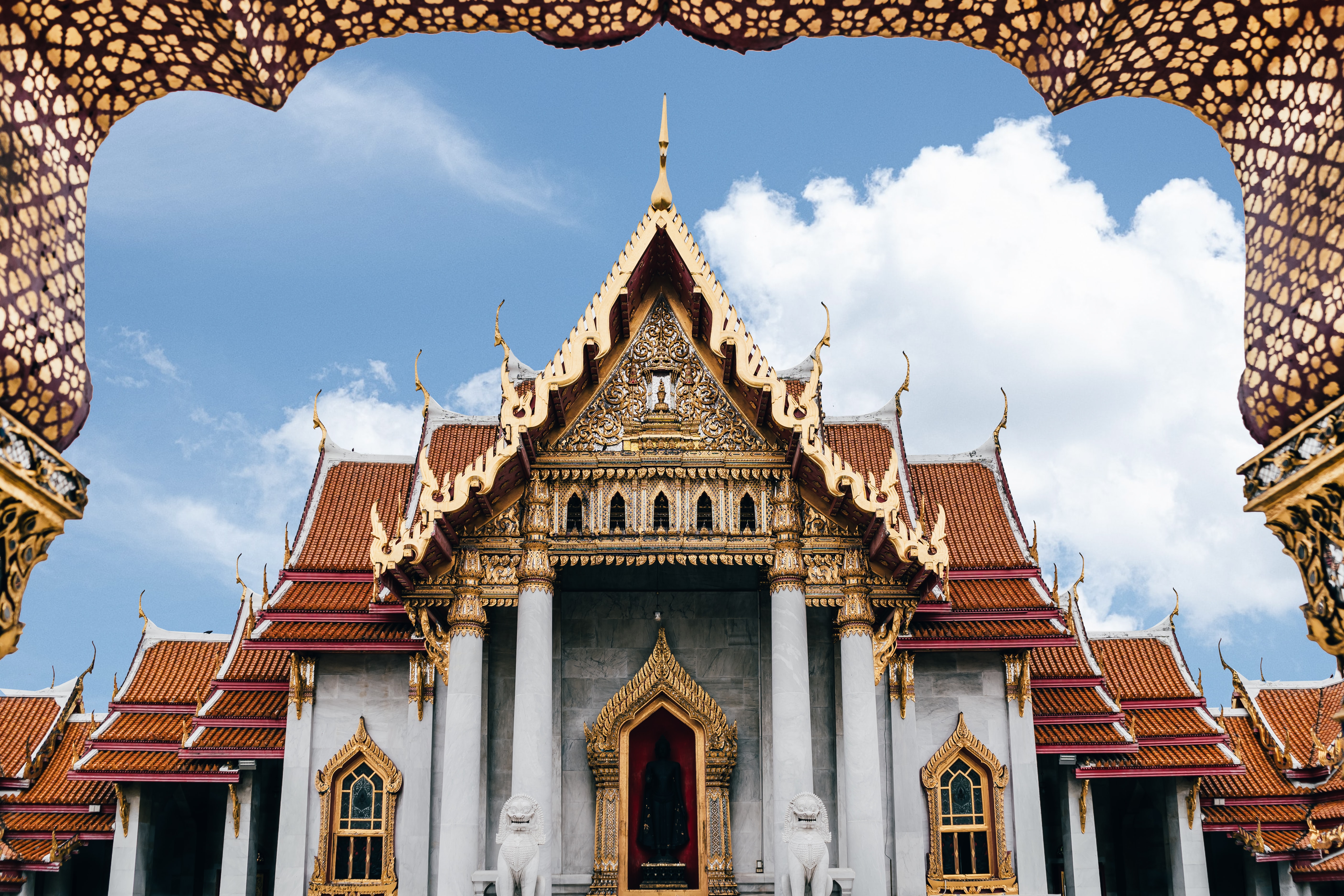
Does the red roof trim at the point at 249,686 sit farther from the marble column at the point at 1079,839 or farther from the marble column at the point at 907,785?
the marble column at the point at 1079,839

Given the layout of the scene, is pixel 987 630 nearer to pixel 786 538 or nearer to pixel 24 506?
pixel 786 538

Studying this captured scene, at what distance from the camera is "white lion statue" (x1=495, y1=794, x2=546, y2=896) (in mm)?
11734

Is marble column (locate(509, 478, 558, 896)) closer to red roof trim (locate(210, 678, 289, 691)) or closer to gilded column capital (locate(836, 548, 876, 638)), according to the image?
gilded column capital (locate(836, 548, 876, 638))

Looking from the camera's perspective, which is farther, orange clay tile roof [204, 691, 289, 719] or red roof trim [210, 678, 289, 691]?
red roof trim [210, 678, 289, 691]

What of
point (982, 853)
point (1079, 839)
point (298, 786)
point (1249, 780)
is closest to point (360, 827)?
point (298, 786)

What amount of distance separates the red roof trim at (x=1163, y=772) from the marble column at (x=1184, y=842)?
367 millimetres

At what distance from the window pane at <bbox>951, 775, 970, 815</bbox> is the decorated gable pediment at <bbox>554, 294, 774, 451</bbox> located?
5641 mm

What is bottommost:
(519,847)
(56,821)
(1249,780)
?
(519,847)

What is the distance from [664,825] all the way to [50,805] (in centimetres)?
1342

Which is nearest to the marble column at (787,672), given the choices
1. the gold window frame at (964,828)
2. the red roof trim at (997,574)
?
the gold window frame at (964,828)

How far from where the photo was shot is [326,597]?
1753 cm

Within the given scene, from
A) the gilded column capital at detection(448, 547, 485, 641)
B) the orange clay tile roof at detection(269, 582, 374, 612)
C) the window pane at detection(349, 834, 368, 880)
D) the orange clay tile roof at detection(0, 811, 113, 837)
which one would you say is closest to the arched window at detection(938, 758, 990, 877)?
the window pane at detection(349, 834, 368, 880)

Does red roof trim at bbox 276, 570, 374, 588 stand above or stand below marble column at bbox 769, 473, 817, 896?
above

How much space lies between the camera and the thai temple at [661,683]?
1327 centimetres
